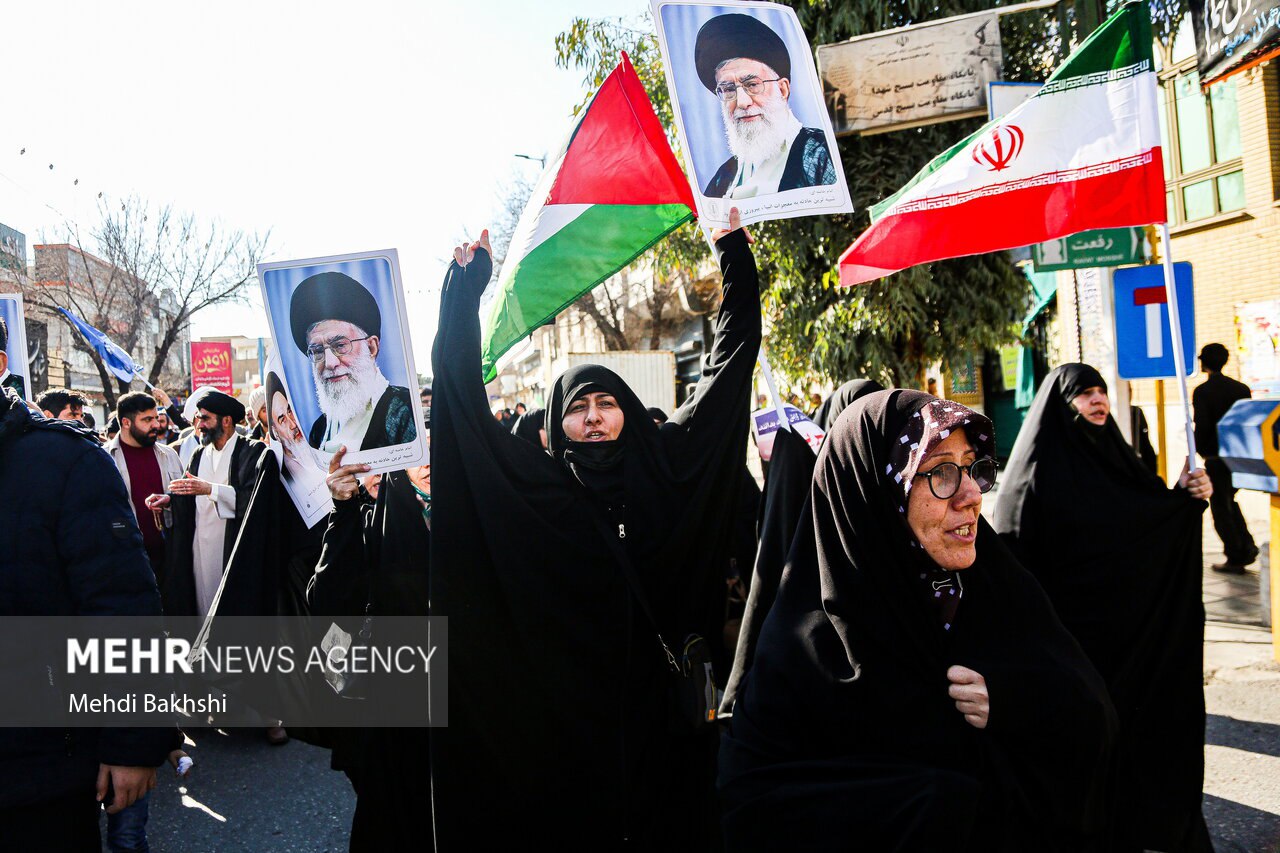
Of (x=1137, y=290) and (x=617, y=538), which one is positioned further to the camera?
(x=1137, y=290)

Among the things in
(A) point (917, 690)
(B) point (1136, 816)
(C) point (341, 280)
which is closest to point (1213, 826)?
(B) point (1136, 816)

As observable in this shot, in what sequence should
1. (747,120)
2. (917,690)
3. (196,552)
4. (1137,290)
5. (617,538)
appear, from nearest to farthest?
1. (917,690)
2. (617,538)
3. (747,120)
4. (1137,290)
5. (196,552)

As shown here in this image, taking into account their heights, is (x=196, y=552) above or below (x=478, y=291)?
below

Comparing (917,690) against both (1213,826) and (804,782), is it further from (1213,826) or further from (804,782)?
(1213,826)

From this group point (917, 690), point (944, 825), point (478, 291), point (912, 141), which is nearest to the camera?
point (944, 825)

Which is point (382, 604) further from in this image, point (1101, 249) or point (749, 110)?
point (1101, 249)

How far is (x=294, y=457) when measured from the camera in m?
3.81

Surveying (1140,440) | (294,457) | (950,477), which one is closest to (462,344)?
(950,477)

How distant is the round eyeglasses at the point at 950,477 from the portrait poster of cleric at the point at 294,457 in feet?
7.81

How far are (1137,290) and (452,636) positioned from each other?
4.22m

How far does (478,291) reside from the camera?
2.67 metres

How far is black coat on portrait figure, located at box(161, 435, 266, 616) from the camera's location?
18.7 ft

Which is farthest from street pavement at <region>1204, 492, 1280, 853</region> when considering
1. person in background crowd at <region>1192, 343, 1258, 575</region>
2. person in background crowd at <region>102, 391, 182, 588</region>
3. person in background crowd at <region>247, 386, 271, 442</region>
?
person in background crowd at <region>102, 391, 182, 588</region>

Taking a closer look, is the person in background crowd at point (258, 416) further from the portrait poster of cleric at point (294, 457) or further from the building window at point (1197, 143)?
the building window at point (1197, 143)
